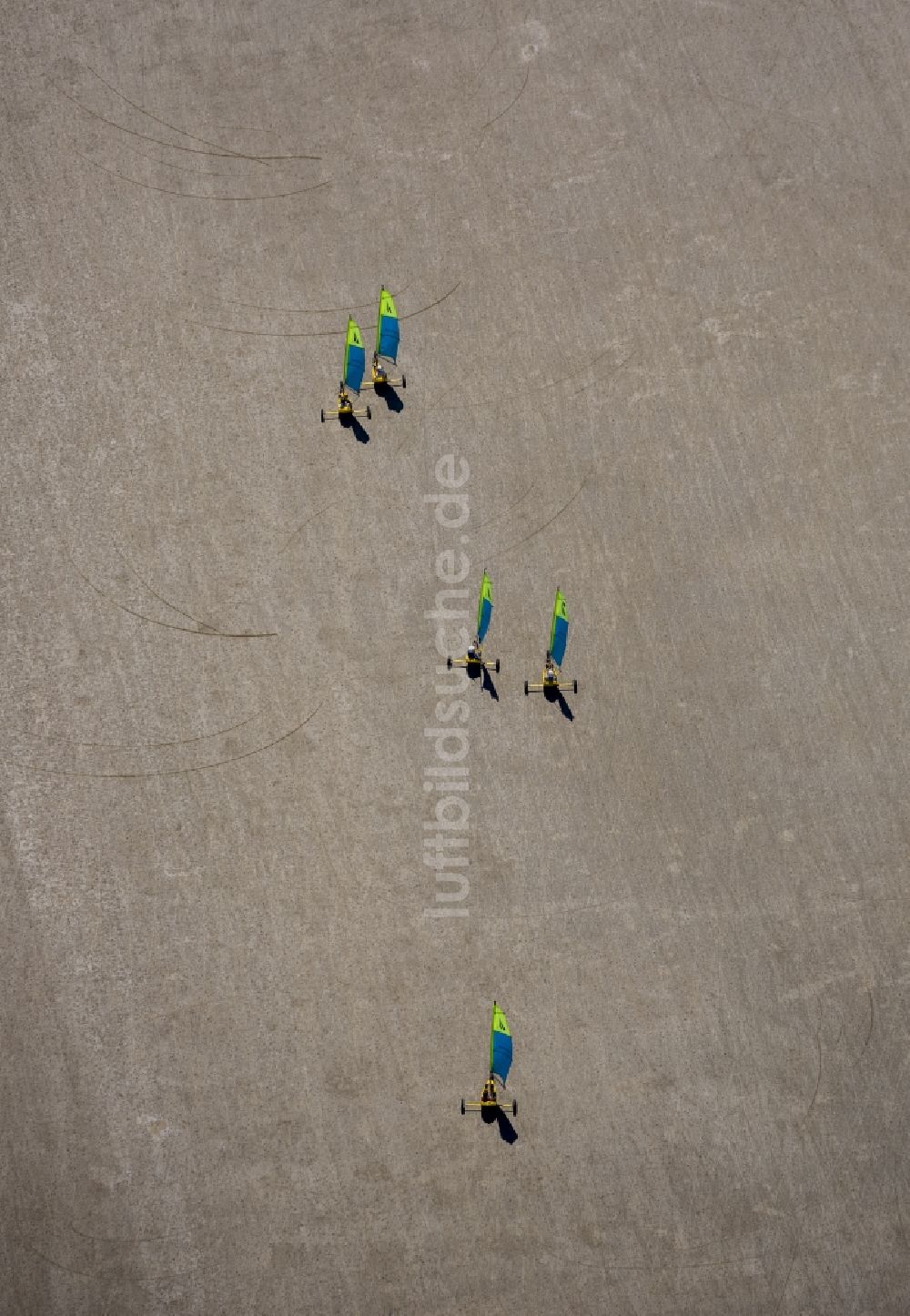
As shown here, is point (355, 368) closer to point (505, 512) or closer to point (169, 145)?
point (505, 512)

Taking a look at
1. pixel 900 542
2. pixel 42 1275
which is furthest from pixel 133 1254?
pixel 900 542

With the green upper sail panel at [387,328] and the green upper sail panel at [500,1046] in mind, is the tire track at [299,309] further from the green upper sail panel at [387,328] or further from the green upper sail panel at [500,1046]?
the green upper sail panel at [500,1046]

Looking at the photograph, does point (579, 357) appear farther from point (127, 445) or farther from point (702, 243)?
point (127, 445)

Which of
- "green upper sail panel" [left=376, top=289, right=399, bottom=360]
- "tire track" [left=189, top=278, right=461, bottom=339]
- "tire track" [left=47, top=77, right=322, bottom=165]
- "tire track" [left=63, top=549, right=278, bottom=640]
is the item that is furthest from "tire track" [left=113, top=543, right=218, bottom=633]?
"tire track" [left=47, top=77, right=322, bottom=165]

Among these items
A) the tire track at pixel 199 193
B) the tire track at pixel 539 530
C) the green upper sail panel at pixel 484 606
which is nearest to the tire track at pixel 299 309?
the tire track at pixel 199 193

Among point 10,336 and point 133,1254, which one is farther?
point 10,336

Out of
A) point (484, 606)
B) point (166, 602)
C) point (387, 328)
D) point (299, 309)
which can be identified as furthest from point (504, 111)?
point (166, 602)
